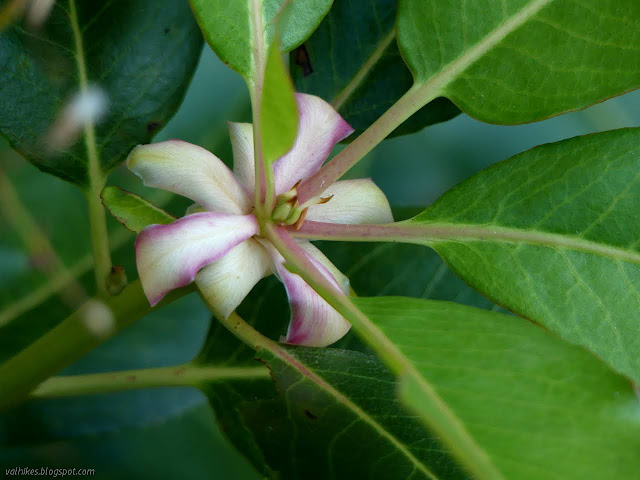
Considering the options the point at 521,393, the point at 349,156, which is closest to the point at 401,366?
the point at 521,393

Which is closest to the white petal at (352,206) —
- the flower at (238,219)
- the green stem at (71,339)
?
the flower at (238,219)

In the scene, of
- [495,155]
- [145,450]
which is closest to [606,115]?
[495,155]

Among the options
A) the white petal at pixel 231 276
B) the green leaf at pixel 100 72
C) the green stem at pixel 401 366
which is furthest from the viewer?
the green leaf at pixel 100 72

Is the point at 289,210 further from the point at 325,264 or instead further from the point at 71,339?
the point at 71,339

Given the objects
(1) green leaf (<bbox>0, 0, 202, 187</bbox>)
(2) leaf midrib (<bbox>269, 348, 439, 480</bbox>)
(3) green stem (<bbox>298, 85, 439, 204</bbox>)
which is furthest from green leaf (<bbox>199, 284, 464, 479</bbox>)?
(1) green leaf (<bbox>0, 0, 202, 187</bbox>)

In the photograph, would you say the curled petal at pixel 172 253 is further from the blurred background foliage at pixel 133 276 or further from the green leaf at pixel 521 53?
the blurred background foliage at pixel 133 276

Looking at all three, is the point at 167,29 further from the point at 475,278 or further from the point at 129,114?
the point at 475,278
